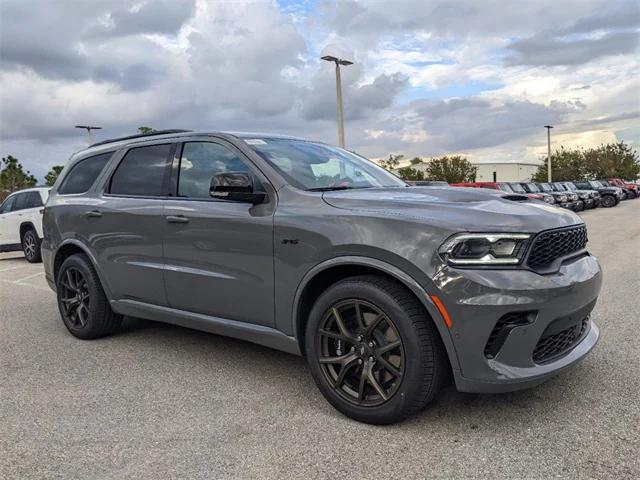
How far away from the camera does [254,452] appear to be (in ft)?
9.62

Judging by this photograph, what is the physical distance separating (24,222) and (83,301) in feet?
29.7

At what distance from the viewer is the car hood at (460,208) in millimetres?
2957

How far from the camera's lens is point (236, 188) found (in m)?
3.59

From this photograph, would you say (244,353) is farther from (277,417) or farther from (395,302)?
(395,302)

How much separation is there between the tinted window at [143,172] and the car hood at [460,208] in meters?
1.65

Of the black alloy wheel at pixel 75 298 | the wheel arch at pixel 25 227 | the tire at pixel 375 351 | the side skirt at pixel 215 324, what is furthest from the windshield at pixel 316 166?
the wheel arch at pixel 25 227

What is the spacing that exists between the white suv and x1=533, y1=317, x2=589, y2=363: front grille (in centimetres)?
1209

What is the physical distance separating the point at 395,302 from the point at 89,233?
321 cm

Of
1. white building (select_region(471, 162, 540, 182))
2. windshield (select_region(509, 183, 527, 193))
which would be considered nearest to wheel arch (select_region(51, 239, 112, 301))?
windshield (select_region(509, 183, 527, 193))

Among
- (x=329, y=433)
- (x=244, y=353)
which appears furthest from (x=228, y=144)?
(x=329, y=433)

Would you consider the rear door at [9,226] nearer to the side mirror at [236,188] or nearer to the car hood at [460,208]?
the side mirror at [236,188]

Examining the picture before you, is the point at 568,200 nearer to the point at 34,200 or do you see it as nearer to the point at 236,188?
the point at 34,200

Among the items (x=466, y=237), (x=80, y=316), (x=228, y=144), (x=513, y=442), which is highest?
(x=228, y=144)

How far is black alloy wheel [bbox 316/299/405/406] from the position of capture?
3115 mm
